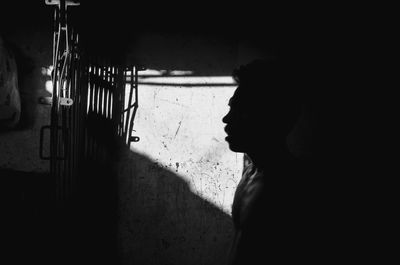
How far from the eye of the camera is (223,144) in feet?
12.7

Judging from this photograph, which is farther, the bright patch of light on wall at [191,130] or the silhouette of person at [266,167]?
the bright patch of light on wall at [191,130]

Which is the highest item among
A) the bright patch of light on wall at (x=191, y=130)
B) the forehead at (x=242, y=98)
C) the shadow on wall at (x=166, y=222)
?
the forehead at (x=242, y=98)

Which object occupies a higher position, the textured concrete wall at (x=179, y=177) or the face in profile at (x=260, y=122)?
the face in profile at (x=260, y=122)

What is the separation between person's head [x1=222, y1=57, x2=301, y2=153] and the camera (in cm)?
169

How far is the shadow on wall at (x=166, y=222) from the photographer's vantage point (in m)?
3.90

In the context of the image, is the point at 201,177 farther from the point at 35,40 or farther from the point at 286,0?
the point at 35,40

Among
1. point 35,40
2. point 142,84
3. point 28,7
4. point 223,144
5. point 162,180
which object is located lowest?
point 162,180

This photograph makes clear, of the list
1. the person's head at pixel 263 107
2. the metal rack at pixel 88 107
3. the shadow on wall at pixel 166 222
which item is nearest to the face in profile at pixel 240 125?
the person's head at pixel 263 107

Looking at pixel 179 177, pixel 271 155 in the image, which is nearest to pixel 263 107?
pixel 271 155

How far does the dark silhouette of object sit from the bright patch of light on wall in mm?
1899

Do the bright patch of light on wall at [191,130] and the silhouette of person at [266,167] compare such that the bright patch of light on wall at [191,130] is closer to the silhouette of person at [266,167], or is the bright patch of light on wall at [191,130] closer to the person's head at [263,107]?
the silhouette of person at [266,167]

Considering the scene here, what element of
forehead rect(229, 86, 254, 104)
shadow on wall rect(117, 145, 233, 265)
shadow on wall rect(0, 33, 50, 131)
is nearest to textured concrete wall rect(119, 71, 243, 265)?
shadow on wall rect(117, 145, 233, 265)

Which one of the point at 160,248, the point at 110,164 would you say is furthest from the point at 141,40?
the point at 160,248

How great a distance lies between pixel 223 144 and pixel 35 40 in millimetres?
2303
